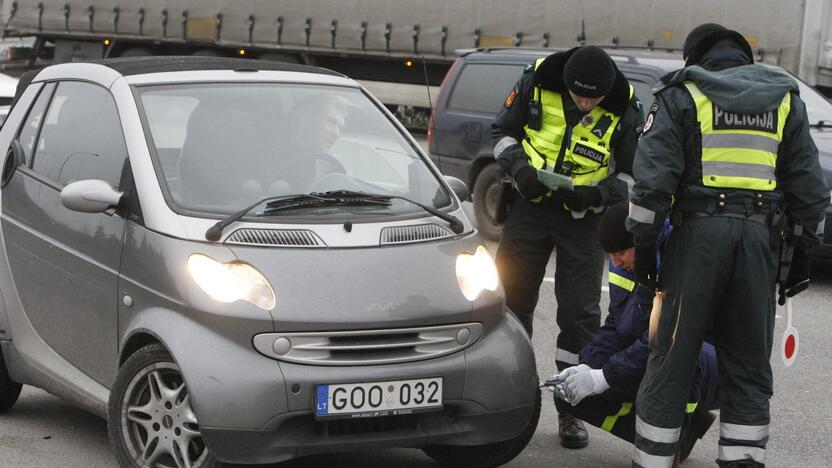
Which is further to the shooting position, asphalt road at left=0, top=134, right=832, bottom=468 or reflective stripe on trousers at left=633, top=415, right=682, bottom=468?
asphalt road at left=0, top=134, right=832, bottom=468

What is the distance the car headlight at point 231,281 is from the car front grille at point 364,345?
0.47 feet

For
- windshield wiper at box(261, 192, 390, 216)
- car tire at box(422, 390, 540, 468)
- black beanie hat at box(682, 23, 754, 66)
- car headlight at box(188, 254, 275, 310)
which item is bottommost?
car tire at box(422, 390, 540, 468)

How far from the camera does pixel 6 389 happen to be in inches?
239

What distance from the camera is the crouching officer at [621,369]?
17.5 feet

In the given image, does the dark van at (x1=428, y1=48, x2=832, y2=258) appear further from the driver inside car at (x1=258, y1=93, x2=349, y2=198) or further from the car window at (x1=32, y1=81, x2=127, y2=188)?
the car window at (x1=32, y1=81, x2=127, y2=188)

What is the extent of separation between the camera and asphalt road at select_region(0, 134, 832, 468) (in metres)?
5.54

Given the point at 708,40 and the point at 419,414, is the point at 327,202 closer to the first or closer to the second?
the point at 419,414

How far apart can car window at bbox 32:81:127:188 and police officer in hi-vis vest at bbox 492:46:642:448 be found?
6.02ft

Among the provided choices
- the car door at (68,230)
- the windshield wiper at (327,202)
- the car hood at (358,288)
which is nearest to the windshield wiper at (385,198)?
the windshield wiper at (327,202)

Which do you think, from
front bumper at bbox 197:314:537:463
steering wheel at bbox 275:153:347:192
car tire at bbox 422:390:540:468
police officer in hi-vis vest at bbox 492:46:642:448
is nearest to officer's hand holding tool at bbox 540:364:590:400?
car tire at bbox 422:390:540:468

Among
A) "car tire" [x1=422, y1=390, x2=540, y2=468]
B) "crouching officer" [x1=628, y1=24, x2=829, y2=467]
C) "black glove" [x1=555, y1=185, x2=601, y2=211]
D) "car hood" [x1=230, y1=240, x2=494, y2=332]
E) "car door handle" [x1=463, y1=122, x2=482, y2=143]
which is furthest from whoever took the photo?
"car door handle" [x1=463, y1=122, x2=482, y2=143]

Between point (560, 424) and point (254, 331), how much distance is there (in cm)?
187

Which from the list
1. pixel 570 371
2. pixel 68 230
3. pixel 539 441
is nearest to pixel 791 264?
pixel 570 371

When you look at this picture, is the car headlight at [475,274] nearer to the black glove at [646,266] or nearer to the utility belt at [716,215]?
the black glove at [646,266]
